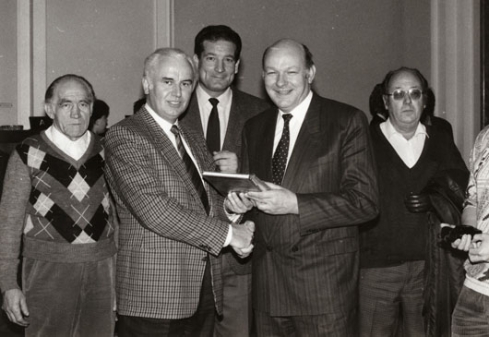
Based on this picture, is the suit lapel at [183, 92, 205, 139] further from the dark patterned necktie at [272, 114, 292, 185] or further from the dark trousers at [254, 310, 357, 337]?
the dark trousers at [254, 310, 357, 337]

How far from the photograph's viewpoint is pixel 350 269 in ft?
8.31

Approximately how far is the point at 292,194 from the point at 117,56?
3.56 metres

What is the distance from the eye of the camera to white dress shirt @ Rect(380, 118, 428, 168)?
3268mm

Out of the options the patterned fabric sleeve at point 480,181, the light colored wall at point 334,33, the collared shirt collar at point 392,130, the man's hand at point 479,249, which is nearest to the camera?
the man's hand at point 479,249

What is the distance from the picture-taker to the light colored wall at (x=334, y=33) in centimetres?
571

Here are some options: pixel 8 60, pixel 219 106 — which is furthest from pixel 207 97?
pixel 8 60

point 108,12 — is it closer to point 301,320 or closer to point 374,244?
point 374,244

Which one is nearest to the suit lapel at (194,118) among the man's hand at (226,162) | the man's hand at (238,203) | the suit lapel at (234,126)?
the suit lapel at (234,126)

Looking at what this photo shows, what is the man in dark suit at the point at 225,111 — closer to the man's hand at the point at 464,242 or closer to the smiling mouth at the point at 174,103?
the smiling mouth at the point at 174,103

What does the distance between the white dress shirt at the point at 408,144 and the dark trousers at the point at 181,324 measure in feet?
4.49

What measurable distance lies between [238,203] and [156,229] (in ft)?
1.26

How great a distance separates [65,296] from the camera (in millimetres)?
2725

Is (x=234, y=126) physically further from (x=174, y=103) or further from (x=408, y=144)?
(x=408, y=144)

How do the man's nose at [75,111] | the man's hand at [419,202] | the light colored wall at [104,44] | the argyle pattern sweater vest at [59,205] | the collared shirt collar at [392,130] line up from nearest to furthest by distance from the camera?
1. the argyle pattern sweater vest at [59,205]
2. the man's nose at [75,111]
3. the man's hand at [419,202]
4. the collared shirt collar at [392,130]
5. the light colored wall at [104,44]
